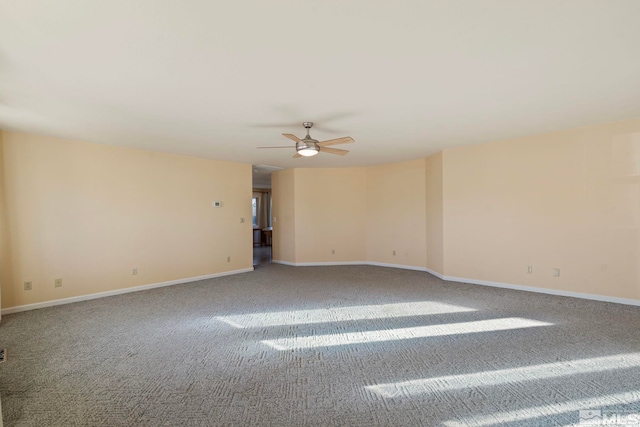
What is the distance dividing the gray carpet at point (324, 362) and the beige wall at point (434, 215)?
62.3 inches

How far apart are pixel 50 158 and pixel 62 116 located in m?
1.41

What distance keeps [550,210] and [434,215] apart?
1987mm

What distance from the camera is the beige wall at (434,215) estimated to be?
19.4ft

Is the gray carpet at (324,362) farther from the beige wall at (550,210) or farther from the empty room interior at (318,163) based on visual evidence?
the beige wall at (550,210)

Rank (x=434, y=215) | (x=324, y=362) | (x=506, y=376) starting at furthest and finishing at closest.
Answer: (x=434, y=215) → (x=324, y=362) → (x=506, y=376)

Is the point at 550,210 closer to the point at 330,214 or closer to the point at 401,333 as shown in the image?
the point at 401,333

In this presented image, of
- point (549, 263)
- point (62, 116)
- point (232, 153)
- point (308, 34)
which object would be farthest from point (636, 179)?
point (62, 116)

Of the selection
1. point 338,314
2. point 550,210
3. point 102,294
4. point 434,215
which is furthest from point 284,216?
point 550,210

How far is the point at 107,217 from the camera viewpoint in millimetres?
4965

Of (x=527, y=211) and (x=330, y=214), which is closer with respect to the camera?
(x=527, y=211)

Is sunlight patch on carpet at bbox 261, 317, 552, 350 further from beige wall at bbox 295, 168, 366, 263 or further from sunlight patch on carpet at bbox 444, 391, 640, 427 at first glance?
beige wall at bbox 295, 168, 366, 263

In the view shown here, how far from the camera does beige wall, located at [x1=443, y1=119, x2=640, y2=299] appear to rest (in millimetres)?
4148

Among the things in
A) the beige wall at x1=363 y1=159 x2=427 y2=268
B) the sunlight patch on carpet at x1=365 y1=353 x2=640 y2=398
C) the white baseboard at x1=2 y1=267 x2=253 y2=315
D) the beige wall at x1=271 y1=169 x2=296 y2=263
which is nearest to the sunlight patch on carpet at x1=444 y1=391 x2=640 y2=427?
the sunlight patch on carpet at x1=365 y1=353 x2=640 y2=398

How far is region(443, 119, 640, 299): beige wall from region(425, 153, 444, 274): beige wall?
156 mm
